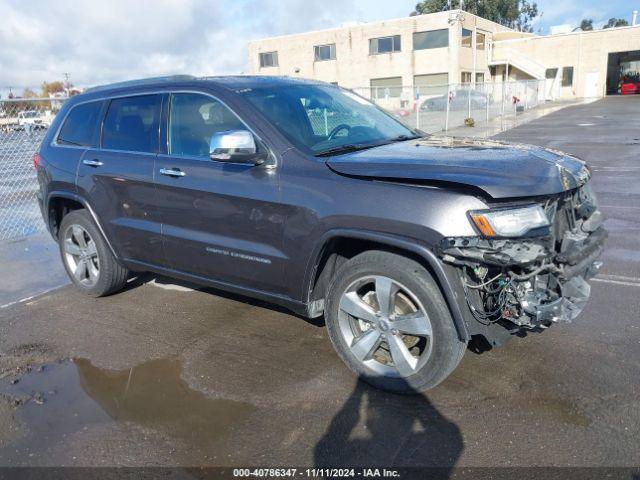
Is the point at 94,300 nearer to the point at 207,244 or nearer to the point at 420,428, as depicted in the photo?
the point at 207,244

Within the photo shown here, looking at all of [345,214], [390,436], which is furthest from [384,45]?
[390,436]

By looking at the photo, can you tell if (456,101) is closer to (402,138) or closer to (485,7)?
(402,138)

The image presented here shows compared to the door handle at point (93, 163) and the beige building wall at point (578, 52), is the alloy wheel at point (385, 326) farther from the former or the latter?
the beige building wall at point (578, 52)

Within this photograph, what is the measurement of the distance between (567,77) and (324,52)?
2130cm

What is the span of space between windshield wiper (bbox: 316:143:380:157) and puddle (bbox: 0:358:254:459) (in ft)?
5.54

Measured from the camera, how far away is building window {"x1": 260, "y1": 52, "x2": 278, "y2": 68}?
49987mm

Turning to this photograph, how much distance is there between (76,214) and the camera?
526 centimetres

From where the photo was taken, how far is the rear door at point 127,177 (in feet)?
14.6

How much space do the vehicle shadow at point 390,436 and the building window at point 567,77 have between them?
51.7 metres

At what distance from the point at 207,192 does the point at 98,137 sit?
1.64 m

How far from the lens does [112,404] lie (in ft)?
11.7

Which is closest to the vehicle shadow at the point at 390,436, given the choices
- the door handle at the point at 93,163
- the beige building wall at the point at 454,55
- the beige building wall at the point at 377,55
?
the door handle at the point at 93,163

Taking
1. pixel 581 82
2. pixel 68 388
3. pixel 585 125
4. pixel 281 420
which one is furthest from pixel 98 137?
pixel 581 82

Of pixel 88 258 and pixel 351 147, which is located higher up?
pixel 351 147
